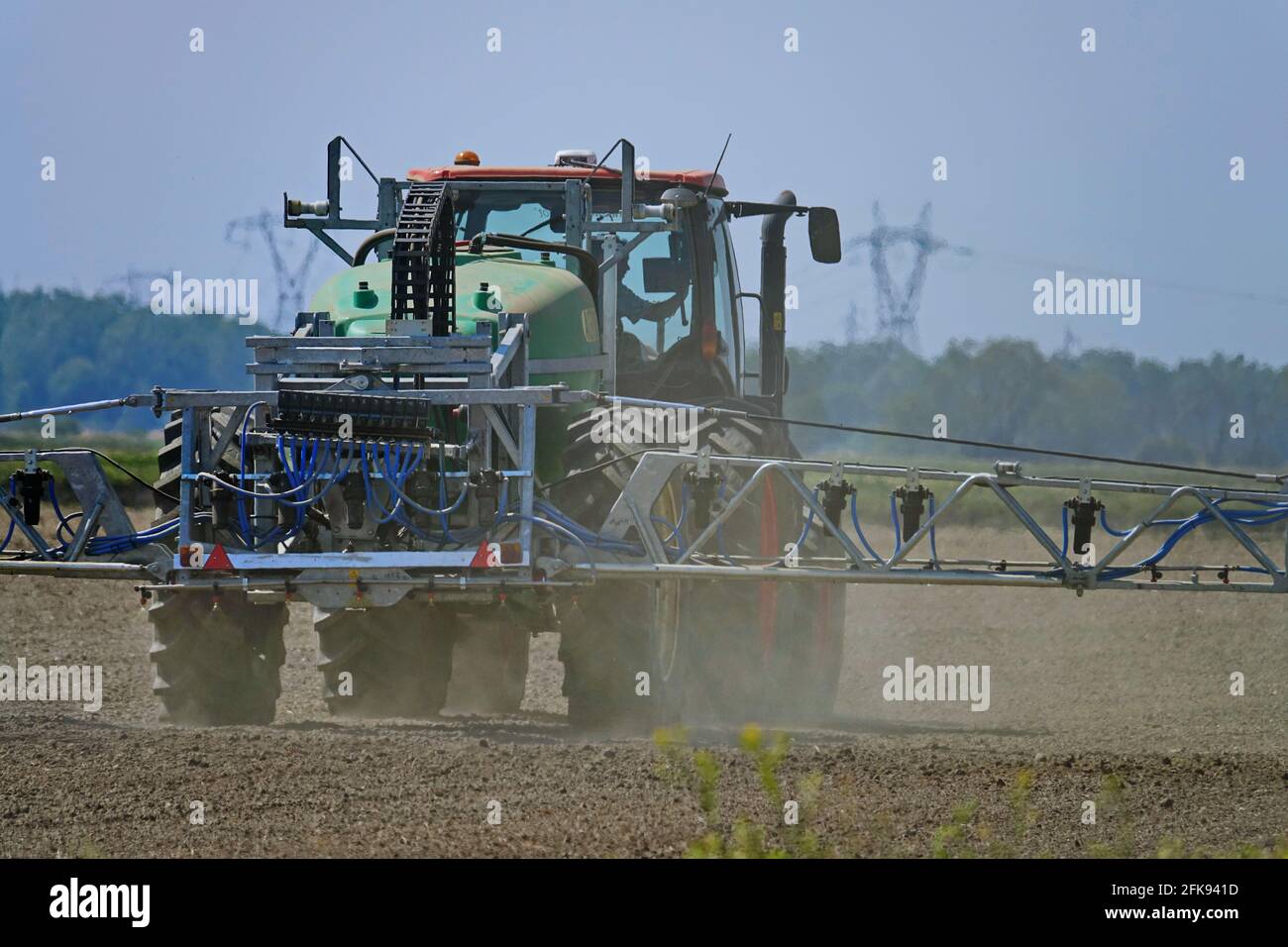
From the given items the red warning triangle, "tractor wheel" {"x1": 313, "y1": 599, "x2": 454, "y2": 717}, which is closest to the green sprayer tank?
"tractor wheel" {"x1": 313, "y1": 599, "x2": 454, "y2": 717}

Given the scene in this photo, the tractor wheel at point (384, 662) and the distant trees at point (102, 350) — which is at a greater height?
the distant trees at point (102, 350)

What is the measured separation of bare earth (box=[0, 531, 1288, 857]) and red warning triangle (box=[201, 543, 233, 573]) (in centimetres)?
83

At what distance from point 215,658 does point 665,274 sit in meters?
3.53

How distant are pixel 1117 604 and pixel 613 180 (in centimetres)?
989

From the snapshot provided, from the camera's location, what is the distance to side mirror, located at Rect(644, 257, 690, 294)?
11258 millimetres

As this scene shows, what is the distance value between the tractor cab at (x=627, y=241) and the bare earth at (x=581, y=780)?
223 cm

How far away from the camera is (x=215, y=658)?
9.80 metres

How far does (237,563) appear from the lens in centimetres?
863

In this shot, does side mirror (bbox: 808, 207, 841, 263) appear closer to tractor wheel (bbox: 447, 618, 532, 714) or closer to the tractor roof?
the tractor roof
